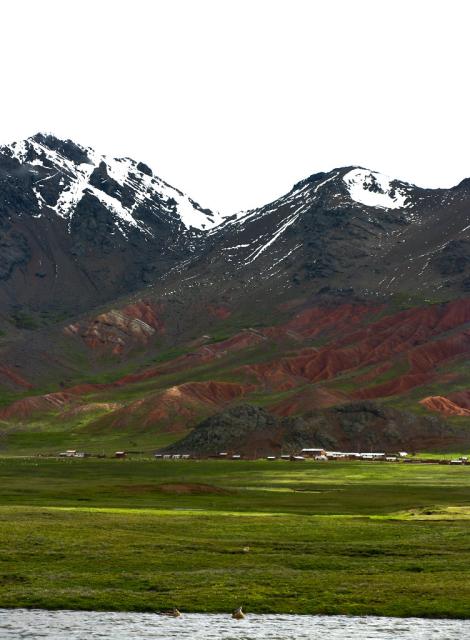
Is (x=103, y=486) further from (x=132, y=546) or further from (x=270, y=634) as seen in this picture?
(x=270, y=634)

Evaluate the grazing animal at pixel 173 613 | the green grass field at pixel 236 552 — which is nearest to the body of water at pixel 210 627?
the grazing animal at pixel 173 613

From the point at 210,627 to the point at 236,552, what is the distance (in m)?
20.1

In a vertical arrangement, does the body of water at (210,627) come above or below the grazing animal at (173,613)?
below

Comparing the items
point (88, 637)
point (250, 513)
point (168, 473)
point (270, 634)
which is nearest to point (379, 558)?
point (270, 634)

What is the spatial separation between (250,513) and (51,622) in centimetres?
5245

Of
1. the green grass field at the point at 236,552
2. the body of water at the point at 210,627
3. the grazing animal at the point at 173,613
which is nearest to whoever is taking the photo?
the body of water at the point at 210,627

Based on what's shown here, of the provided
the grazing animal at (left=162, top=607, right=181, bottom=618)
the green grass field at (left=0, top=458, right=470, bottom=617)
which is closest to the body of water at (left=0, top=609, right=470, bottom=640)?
the grazing animal at (left=162, top=607, right=181, bottom=618)

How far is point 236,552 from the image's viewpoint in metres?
67.8

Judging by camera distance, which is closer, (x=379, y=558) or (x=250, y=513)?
(x=379, y=558)

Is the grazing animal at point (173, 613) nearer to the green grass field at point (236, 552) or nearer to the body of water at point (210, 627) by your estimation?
the body of water at point (210, 627)

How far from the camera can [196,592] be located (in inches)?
2140

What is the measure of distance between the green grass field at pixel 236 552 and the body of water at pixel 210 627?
1.35m

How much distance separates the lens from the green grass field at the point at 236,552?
173 feet

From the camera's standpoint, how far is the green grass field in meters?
52.8
